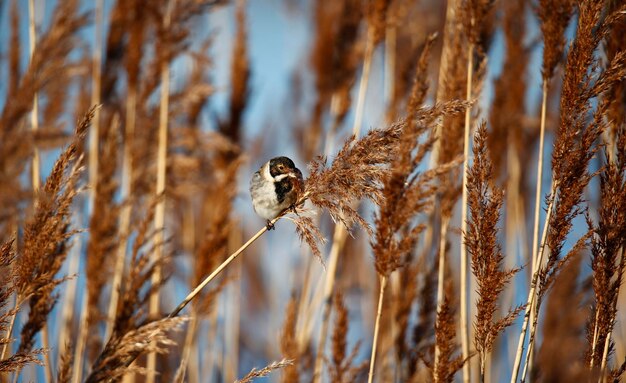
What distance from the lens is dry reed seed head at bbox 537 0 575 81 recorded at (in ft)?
7.27

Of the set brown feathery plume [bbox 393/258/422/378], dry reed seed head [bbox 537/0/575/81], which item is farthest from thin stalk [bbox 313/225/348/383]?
dry reed seed head [bbox 537/0/575/81]

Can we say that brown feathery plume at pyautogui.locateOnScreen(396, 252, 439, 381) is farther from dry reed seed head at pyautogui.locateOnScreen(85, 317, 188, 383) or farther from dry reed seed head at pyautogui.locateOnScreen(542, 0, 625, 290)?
dry reed seed head at pyautogui.locateOnScreen(85, 317, 188, 383)

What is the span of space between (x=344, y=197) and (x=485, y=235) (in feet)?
1.53

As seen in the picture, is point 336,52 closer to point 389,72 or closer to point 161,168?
point 389,72

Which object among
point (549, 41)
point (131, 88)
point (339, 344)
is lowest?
point (339, 344)

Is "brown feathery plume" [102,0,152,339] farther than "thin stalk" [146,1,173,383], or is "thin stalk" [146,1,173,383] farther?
"brown feathery plume" [102,0,152,339]

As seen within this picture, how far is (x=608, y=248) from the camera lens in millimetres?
1871

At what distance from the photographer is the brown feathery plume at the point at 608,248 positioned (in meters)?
1.86

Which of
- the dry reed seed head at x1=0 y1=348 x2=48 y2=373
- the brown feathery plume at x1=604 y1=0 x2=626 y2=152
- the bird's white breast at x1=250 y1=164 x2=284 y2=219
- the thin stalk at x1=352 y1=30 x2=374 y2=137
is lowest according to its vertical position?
the dry reed seed head at x1=0 y1=348 x2=48 y2=373

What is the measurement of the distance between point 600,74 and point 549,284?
70 centimetres

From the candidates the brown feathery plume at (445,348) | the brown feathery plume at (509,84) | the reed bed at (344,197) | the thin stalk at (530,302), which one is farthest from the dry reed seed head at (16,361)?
the brown feathery plume at (509,84)

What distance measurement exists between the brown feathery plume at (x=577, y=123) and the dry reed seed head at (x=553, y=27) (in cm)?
40

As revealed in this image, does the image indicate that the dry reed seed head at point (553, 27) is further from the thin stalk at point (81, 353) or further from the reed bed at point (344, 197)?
the thin stalk at point (81, 353)

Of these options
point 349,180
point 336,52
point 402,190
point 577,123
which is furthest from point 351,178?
point 336,52
